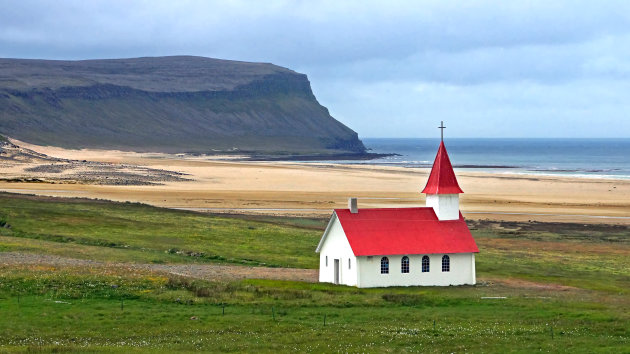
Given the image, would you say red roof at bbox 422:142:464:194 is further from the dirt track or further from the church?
the dirt track

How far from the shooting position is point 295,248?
59.6 metres

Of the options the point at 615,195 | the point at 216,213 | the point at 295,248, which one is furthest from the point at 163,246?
the point at 615,195

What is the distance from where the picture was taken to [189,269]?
46.2 metres

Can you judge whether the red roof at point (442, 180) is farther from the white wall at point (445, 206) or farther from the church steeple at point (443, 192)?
the white wall at point (445, 206)

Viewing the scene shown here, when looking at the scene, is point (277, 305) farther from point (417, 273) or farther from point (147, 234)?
point (147, 234)

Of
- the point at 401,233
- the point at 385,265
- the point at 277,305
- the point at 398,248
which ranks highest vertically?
the point at 401,233

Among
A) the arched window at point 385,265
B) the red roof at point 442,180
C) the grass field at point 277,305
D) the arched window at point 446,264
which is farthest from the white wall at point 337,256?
the red roof at point 442,180

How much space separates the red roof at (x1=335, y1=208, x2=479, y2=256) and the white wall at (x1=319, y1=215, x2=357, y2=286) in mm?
555

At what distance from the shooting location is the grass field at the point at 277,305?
2919 centimetres

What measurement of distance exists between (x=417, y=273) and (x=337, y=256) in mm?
4030

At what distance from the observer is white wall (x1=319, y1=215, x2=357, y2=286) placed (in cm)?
4394

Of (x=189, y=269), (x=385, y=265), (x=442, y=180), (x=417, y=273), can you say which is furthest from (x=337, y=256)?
(x=189, y=269)

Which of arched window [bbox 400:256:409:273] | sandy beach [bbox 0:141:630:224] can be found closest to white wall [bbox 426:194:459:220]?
arched window [bbox 400:256:409:273]

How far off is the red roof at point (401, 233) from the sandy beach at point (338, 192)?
3809cm
